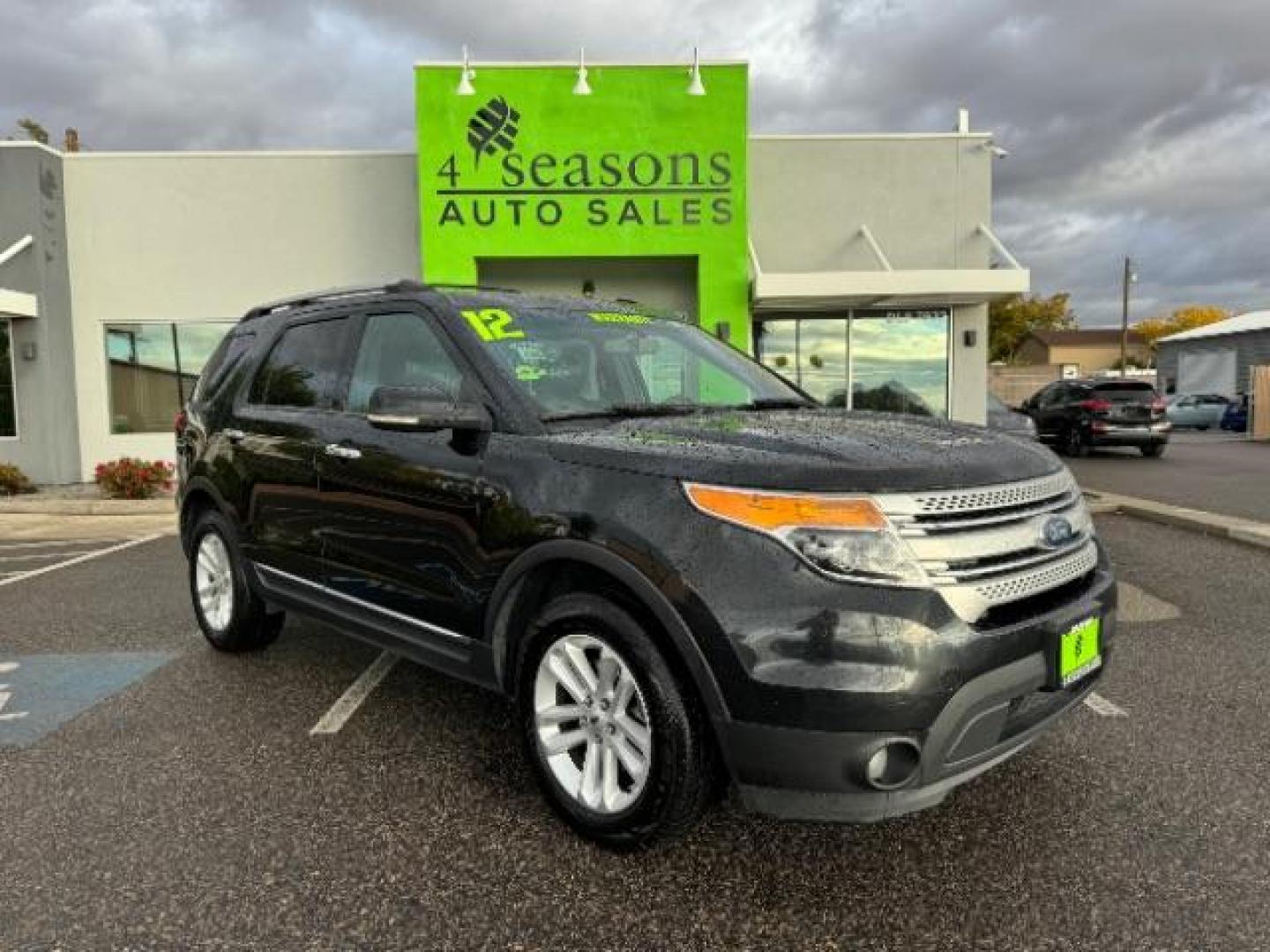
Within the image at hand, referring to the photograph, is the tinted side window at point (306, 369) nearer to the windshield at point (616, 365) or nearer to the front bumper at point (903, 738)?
the windshield at point (616, 365)

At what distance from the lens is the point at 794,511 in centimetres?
248

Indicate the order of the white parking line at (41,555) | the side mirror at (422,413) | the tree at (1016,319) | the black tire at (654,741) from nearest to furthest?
the black tire at (654,741) → the side mirror at (422,413) → the white parking line at (41,555) → the tree at (1016,319)

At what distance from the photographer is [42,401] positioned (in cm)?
1419

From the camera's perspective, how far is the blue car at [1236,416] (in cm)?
2845

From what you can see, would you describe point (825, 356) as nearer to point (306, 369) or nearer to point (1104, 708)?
point (1104, 708)

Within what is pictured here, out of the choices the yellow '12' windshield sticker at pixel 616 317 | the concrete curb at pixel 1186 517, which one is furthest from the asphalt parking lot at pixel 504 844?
the concrete curb at pixel 1186 517

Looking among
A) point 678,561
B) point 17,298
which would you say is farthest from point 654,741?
point 17,298

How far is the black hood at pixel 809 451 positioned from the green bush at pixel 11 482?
13226 mm

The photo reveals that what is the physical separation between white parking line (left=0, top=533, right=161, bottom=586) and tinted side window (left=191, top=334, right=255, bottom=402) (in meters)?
3.41

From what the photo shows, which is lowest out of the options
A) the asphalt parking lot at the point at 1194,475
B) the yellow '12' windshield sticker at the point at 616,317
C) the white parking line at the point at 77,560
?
the white parking line at the point at 77,560

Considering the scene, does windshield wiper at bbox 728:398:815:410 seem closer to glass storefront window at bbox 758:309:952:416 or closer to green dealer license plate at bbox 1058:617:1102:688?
green dealer license plate at bbox 1058:617:1102:688

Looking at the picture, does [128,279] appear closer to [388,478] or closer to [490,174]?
[490,174]

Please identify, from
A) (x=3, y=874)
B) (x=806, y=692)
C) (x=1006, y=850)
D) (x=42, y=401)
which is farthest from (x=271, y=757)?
(x=42, y=401)

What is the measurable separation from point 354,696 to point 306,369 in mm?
1568
